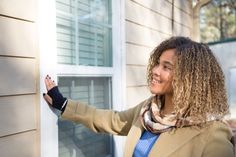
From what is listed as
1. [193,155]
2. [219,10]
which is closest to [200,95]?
[193,155]

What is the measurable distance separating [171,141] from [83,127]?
657 mm

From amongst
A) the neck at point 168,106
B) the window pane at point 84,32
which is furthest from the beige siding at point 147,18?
the neck at point 168,106

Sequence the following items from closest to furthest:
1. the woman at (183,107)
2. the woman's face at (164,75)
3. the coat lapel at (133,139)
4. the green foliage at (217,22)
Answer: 1. the woman at (183,107)
2. the woman's face at (164,75)
3. the coat lapel at (133,139)
4. the green foliage at (217,22)

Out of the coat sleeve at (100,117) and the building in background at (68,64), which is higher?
the building in background at (68,64)

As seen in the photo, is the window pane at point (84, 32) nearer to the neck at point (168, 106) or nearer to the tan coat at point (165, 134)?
the tan coat at point (165, 134)

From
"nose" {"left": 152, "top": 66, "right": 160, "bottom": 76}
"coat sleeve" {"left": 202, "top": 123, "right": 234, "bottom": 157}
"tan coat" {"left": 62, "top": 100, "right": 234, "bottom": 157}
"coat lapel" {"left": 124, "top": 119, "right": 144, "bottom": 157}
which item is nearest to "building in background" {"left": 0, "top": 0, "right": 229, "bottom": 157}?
"tan coat" {"left": 62, "top": 100, "right": 234, "bottom": 157}

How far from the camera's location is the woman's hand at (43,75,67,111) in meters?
1.75

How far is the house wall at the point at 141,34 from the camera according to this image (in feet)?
8.90

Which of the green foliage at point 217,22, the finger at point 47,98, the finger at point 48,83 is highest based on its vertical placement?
the green foliage at point 217,22

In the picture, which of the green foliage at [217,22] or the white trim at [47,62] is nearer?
the white trim at [47,62]

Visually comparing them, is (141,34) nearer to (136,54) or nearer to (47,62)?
(136,54)

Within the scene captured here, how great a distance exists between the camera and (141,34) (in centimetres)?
295

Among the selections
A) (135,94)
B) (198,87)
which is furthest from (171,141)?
(135,94)

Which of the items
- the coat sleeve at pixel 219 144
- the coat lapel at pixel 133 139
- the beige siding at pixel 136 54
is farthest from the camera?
the beige siding at pixel 136 54
